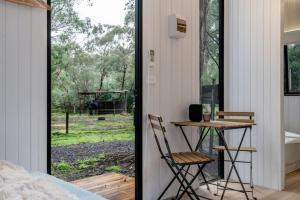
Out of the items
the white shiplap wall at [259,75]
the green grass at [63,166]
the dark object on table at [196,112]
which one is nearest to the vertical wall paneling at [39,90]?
the green grass at [63,166]

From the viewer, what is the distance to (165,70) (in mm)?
2986

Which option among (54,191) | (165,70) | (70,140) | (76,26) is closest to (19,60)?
(76,26)

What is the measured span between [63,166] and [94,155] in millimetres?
348

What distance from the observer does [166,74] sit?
300 cm

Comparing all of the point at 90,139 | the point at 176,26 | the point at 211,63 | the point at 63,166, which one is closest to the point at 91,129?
the point at 90,139

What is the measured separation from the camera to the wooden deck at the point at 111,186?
2842 millimetres

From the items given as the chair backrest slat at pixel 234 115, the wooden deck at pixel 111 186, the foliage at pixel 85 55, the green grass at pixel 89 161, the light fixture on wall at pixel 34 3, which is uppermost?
the light fixture on wall at pixel 34 3

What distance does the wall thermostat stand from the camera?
2.97 metres

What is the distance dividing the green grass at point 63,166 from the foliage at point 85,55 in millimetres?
472

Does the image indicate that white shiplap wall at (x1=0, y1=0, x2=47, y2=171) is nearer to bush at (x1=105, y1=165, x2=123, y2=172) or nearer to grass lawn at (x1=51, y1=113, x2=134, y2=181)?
grass lawn at (x1=51, y1=113, x2=134, y2=181)

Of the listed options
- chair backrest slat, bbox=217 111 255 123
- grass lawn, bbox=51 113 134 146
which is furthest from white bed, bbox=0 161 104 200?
chair backrest slat, bbox=217 111 255 123

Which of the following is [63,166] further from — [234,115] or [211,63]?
[211,63]

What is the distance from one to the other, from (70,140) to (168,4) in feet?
5.70

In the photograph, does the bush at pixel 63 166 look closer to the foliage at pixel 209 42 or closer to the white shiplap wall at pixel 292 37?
the foliage at pixel 209 42
